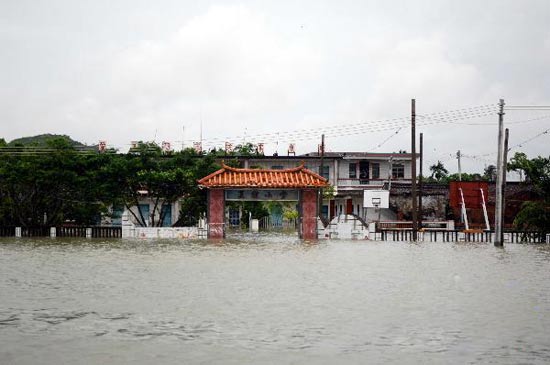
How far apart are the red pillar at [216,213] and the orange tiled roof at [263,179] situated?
678 mm

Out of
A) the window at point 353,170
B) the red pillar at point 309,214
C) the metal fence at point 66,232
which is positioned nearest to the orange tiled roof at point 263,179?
the red pillar at point 309,214

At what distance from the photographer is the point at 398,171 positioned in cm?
7038

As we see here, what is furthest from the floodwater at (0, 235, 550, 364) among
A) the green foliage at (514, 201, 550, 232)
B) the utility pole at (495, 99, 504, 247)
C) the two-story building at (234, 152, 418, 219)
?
the two-story building at (234, 152, 418, 219)

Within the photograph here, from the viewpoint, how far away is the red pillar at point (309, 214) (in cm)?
4428

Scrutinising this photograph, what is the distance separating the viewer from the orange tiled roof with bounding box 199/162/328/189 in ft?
145

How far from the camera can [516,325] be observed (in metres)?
13.9

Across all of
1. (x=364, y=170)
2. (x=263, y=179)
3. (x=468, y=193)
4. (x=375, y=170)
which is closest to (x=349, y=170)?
(x=364, y=170)

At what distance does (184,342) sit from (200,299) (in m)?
4.72

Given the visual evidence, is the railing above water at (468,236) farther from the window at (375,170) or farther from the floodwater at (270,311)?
the window at (375,170)

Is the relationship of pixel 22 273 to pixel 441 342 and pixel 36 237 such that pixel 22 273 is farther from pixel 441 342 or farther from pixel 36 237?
pixel 36 237

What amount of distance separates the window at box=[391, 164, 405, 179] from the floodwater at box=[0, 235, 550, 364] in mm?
42497

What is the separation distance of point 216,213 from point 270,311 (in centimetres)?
2942

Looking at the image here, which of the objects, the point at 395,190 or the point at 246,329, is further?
the point at 395,190

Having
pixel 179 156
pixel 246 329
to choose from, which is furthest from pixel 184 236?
pixel 246 329
